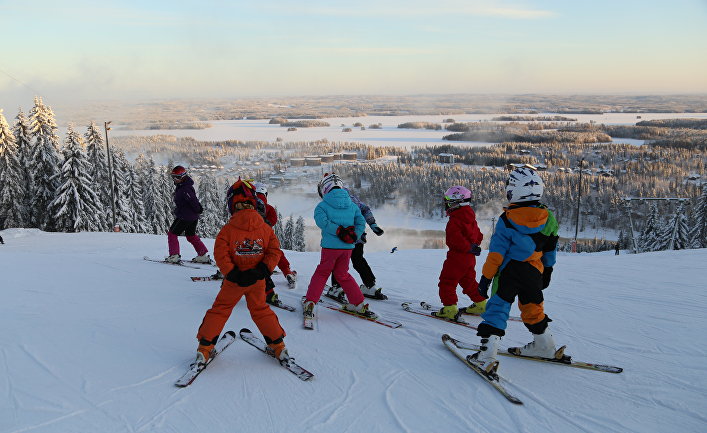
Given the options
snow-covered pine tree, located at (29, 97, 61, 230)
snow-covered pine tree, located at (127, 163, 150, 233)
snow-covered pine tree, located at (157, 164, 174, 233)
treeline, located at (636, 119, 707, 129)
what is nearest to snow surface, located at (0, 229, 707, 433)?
snow-covered pine tree, located at (29, 97, 61, 230)

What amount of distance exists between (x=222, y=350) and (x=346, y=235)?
1853mm

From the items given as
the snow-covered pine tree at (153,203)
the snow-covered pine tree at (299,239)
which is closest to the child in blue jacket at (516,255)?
the snow-covered pine tree at (153,203)

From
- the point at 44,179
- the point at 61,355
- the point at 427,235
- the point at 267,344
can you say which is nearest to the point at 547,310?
the point at 267,344

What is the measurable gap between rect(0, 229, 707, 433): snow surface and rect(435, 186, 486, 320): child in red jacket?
350 millimetres

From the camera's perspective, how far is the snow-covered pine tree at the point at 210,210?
39.8 m

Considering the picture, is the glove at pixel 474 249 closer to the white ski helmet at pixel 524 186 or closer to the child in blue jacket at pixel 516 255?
the child in blue jacket at pixel 516 255

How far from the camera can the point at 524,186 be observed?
379cm

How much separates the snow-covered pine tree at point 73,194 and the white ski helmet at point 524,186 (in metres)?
27.2

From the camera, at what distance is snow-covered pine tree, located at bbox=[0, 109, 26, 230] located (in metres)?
25.5

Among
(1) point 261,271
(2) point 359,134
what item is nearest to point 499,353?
(1) point 261,271

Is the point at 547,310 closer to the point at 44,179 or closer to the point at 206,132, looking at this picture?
the point at 44,179

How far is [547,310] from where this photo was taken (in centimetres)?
620

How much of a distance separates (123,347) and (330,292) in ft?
9.30

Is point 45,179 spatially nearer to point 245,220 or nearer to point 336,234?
point 336,234
